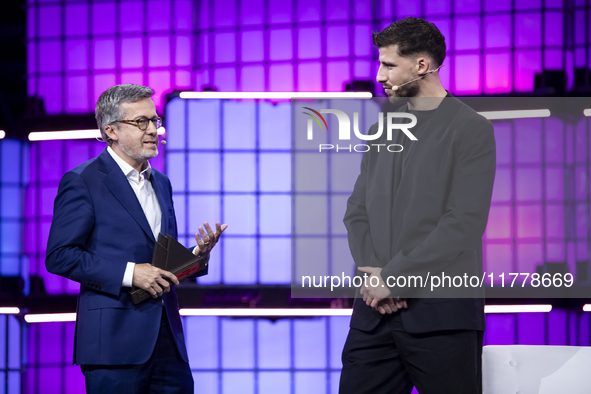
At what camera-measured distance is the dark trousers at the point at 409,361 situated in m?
A: 1.82

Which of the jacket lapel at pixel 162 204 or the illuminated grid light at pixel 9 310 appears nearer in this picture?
the jacket lapel at pixel 162 204

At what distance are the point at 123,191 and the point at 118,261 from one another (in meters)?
0.31

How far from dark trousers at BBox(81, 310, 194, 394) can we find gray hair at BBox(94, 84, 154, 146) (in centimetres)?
92

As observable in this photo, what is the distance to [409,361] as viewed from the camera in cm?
187

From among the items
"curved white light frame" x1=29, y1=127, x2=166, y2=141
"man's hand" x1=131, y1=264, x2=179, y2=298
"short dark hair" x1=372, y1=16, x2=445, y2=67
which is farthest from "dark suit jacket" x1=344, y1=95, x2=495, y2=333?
"curved white light frame" x1=29, y1=127, x2=166, y2=141

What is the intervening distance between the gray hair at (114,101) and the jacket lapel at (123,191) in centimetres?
17

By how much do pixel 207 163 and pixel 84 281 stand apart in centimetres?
149

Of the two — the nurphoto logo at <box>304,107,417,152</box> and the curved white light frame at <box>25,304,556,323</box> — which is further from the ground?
the nurphoto logo at <box>304,107,417,152</box>

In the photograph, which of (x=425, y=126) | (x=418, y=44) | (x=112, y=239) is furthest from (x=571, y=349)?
(x=112, y=239)

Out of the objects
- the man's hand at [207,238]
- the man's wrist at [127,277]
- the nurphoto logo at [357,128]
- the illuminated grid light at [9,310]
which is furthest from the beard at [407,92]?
the illuminated grid light at [9,310]

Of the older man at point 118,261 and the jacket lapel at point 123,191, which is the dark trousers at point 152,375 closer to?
the older man at point 118,261

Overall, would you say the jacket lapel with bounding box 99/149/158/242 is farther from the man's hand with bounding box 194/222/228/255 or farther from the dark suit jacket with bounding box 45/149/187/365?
the man's hand with bounding box 194/222/228/255

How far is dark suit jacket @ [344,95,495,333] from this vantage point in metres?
1.82

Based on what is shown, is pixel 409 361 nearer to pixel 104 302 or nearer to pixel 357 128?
pixel 357 128
